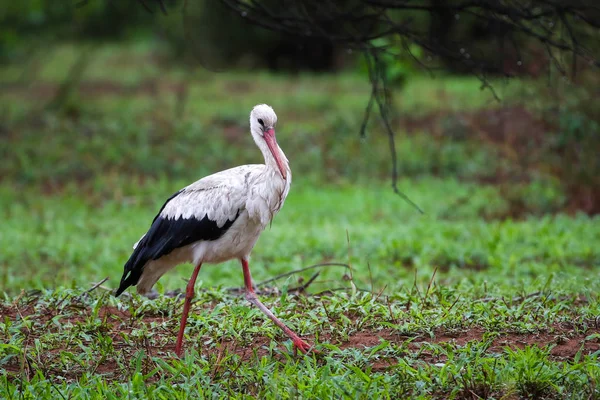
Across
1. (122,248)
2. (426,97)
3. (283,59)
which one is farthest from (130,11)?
(122,248)

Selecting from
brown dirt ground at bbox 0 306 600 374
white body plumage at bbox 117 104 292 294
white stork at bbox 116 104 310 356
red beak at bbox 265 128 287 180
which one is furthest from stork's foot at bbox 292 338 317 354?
red beak at bbox 265 128 287 180

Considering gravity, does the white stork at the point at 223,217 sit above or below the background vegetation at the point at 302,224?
above

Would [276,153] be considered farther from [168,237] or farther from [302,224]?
[302,224]

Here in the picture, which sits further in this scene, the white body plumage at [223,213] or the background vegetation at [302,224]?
the white body plumage at [223,213]

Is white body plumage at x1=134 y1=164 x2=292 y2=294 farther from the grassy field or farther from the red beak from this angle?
the grassy field

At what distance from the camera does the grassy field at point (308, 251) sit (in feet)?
13.4

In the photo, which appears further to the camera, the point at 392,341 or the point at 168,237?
the point at 168,237

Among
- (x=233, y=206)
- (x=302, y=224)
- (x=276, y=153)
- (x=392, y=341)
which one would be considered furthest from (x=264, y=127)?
(x=302, y=224)

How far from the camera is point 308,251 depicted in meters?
A: 8.49

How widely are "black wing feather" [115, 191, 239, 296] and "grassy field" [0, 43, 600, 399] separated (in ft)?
1.23

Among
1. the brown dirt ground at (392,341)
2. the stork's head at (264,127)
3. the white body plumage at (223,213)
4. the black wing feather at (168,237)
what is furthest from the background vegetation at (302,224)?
the stork's head at (264,127)

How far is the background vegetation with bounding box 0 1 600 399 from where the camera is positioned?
13.6 feet

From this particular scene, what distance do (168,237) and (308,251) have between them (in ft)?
12.7

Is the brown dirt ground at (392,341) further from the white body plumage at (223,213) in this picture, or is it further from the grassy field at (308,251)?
the white body plumage at (223,213)
